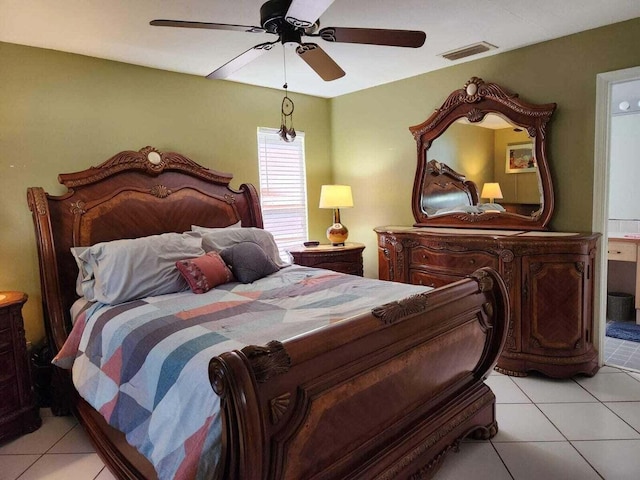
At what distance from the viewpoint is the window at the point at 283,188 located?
441 cm

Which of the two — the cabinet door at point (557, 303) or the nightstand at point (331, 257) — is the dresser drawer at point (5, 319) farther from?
the cabinet door at point (557, 303)

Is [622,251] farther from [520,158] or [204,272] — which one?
[204,272]

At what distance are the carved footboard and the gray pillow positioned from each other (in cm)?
147

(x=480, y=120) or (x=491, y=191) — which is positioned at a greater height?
(x=480, y=120)

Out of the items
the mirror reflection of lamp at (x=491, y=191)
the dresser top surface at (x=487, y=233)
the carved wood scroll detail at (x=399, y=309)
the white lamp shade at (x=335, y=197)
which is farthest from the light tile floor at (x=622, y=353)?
the white lamp shade at (x=335, y=197)

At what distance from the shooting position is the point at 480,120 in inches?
142

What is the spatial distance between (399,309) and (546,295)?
185 centimetres

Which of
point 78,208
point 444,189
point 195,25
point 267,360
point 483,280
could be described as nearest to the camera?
point 267,360

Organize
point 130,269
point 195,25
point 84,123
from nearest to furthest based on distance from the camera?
point 195,25
point 130,269
point 84,123

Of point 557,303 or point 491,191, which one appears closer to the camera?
point 557,303

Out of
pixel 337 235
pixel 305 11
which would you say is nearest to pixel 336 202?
pixel 337 235

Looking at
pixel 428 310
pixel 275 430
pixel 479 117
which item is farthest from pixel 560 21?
pixel 275 430

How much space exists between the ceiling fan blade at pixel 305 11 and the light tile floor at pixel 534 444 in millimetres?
2245

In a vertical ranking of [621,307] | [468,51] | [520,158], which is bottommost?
[621,307]
